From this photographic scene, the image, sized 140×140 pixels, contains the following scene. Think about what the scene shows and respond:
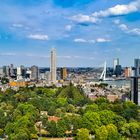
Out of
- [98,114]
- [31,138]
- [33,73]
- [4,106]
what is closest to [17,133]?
[31,138]

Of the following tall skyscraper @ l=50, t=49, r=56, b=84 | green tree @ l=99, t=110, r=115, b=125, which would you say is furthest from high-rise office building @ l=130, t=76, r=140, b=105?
tall skyscraper @ l=50, t=49, r=56, b=84

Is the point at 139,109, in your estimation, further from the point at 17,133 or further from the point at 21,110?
the point at 17,133

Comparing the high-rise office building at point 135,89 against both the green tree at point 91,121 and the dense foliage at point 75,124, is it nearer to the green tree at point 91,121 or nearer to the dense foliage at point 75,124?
the dense foliage at point 75,124

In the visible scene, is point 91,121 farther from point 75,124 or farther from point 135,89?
point 135,89

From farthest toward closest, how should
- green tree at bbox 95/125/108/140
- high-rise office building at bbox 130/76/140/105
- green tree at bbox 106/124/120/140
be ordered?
high-rise office building at bbox 130/76/140/105
green tree at bbox 95/125/108/140
green tree at bbox 106/124/120/140

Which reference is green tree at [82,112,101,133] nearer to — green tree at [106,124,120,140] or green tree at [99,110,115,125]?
green tree at [99,110,115,125]

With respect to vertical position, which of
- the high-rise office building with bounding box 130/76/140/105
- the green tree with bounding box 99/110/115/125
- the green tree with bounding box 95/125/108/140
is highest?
the high-rise office building with bounding box 130/76/140/105

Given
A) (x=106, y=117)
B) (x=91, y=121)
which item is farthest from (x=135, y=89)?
(x=91, y=121)

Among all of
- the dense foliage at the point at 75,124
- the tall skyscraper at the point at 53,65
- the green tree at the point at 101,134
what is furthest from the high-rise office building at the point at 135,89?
the tall skyscraper at the point at 53,65
